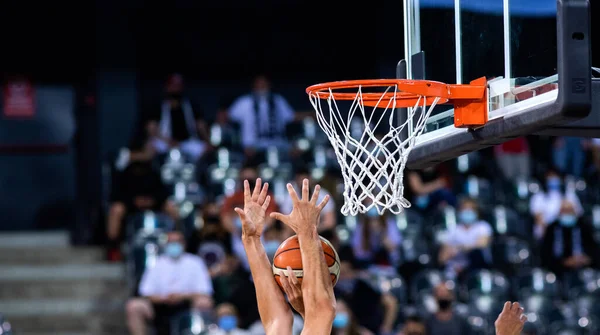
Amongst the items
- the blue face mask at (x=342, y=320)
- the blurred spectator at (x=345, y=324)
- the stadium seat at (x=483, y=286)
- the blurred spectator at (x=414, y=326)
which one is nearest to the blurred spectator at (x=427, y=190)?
the stadium seat at (x=483, y=286)

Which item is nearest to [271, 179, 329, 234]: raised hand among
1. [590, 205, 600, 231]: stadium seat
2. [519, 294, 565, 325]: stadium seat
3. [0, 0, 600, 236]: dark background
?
[519, 294, 565, 325]: stadium seat

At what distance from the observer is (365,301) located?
8367mm

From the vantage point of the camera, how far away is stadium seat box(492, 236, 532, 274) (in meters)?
9.66

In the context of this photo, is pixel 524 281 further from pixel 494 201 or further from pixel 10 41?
pixel 10 41

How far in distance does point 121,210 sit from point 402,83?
5.97 m

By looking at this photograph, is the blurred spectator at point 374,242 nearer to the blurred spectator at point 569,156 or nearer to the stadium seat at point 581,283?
the stadium seat at point 581,283

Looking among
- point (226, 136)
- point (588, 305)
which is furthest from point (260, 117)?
point (588, 305)

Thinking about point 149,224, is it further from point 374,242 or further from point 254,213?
point 254,213

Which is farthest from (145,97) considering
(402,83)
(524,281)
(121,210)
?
(402,83)

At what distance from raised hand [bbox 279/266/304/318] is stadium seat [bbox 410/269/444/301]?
5.44 metres

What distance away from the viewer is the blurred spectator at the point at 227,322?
7.71 m

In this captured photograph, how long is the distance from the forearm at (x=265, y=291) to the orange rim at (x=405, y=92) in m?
0.78

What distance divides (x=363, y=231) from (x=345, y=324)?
159 centimetres

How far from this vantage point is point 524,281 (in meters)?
9.30
